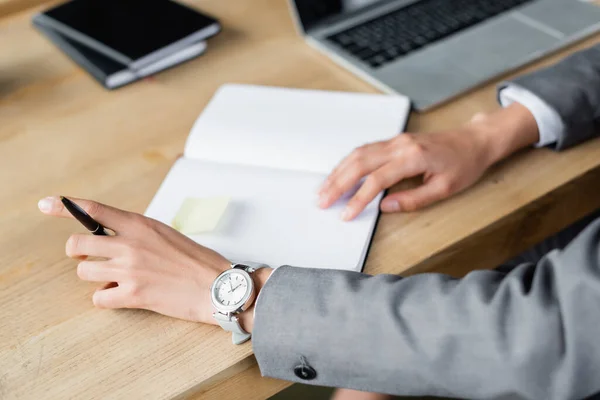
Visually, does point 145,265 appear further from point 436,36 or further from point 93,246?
point 436,36

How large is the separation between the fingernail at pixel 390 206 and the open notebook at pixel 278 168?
11mm

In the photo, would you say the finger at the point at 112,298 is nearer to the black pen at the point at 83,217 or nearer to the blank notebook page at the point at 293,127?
the black pen at the point at 83,217

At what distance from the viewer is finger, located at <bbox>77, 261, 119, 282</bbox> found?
710 millimetres

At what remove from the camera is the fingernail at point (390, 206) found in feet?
2.55

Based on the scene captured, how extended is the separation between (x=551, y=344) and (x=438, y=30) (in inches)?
25.3

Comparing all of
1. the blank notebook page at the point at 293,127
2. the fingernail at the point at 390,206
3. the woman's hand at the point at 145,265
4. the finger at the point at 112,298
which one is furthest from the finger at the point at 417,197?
the finger at the point at 112,298

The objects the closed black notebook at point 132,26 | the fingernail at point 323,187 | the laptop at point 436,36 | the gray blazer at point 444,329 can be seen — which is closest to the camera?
Answer: the gray blazer at point 444,329

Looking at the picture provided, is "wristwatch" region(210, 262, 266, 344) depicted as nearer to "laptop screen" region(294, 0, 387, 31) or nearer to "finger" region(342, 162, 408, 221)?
"finger" region(342, 162, 408, 221)

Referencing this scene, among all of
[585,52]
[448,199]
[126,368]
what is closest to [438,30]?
[585,52]

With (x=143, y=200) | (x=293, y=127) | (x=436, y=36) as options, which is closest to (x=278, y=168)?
(x=293, y=127)

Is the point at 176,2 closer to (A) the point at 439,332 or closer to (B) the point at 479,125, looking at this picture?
(B) the point at 479,125

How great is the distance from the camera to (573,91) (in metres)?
0.86

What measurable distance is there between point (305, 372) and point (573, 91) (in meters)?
0.53

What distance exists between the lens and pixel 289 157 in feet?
2.81
